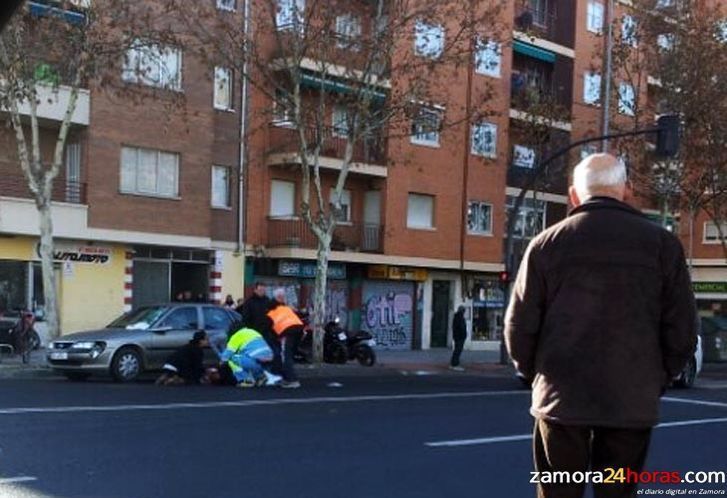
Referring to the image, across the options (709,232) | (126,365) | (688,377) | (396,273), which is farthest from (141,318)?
(709,232)

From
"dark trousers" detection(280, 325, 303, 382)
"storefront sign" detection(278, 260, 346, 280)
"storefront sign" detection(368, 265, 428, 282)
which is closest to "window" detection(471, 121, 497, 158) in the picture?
"storefront sign" detection(368, 265, 428, 282)

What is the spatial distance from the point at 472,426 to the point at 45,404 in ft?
17.5

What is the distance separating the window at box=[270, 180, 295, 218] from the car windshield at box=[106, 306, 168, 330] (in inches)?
498

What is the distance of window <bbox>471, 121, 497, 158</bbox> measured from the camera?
34.9 m

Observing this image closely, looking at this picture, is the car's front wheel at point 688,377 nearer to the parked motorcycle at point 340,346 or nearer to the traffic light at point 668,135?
the traffic light at point 668,135

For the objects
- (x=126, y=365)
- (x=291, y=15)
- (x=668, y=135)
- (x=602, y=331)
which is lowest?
(x=126, y=365)

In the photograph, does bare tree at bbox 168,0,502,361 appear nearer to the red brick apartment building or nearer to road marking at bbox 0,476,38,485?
the red brick apartment building

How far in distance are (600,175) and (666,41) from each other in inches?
1280

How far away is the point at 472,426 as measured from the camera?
1104 centimetres

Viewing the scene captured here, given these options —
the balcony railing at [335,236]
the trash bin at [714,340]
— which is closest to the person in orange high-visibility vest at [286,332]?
the balcony railing at [335,236]

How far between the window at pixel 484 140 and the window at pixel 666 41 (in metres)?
6.61

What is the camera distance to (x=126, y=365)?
1636cm

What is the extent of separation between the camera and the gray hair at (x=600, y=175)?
12.3ft

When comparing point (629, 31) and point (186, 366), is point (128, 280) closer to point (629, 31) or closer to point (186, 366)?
point (186, 366)
